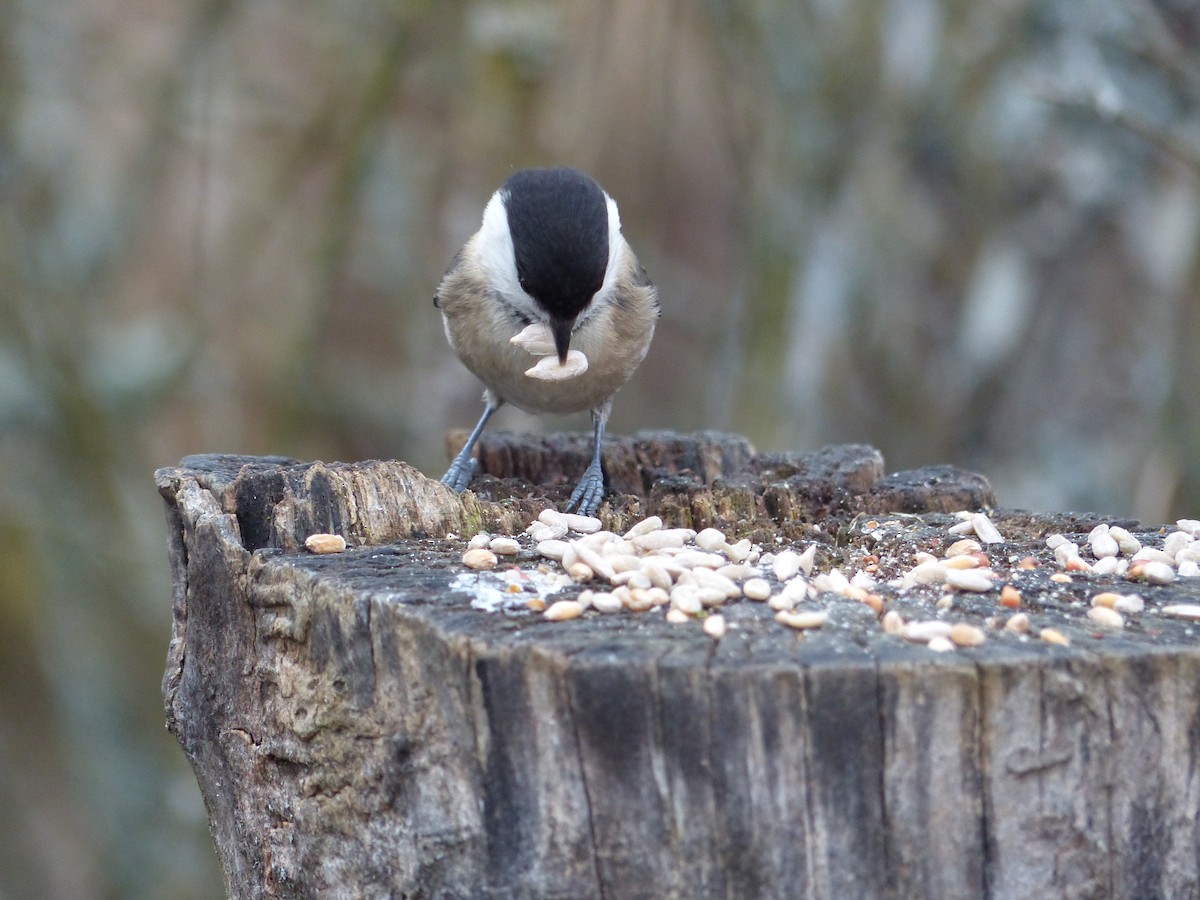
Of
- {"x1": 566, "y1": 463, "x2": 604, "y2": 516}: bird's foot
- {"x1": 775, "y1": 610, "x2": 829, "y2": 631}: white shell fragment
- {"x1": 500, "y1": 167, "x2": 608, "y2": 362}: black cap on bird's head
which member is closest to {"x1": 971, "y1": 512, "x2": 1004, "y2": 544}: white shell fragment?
{"x1": 775, "y1": 610, "x2": 829, "y2": 631}: white shell fragment

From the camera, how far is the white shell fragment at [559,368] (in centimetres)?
258

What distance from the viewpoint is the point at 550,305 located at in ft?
8.34

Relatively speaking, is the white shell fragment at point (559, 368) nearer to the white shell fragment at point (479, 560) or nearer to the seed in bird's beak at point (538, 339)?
the seed in bird's beak at point (538, 339)

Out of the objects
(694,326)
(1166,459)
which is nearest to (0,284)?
(694,326)

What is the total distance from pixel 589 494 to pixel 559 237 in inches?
20.3

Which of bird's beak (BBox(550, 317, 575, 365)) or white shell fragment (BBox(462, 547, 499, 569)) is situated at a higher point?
bird's beak (BBox(550, 317, 575, 365))

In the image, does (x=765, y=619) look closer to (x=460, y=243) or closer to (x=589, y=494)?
(x=589, y=494)

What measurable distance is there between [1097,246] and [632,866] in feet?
13.7

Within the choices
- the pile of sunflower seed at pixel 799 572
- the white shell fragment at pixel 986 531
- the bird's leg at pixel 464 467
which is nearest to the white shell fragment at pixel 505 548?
the pile of sunflower seed at pixel 799 572

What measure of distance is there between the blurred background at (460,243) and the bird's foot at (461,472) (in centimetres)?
149

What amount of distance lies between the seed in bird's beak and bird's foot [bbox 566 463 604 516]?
0.92 feet

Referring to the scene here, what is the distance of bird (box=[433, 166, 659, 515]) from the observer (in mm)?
2408

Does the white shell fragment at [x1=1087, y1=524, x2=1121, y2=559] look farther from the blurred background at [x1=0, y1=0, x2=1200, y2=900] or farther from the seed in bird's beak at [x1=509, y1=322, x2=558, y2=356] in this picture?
the blurred background at [x1=0, y1=0, x2=1200, y2=900]

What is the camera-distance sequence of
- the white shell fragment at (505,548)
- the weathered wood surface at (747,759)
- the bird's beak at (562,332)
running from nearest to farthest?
the weathered wood surface at (747,759)
the white shell fragment at (505,548)
the bird's beak at (562,332)
